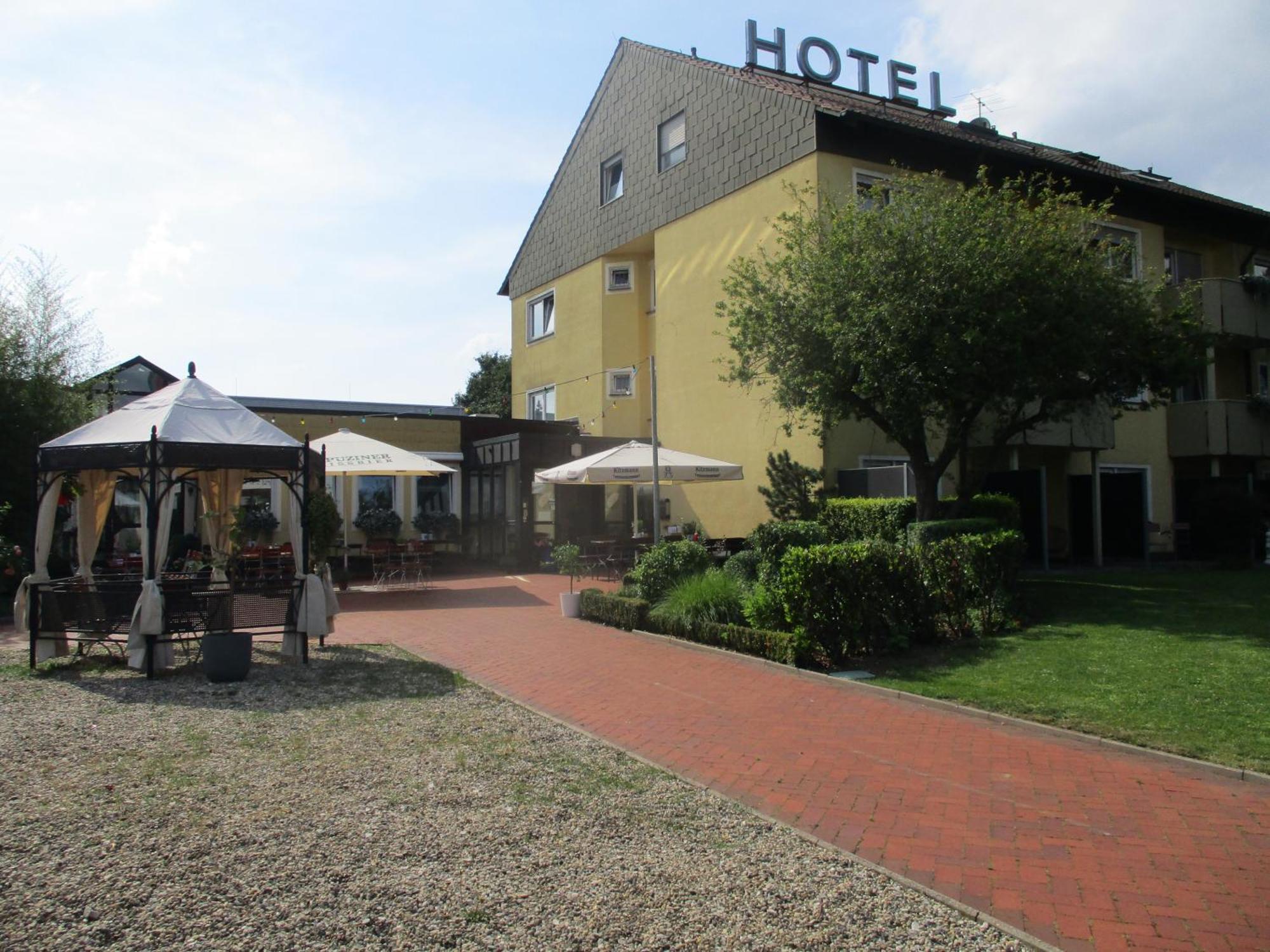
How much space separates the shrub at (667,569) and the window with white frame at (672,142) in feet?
39.5

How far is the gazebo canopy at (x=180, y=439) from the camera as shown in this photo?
9508 mm

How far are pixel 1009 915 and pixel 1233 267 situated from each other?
24.3 metres

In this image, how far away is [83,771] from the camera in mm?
6004

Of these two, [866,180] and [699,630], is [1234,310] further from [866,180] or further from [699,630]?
[699,630]

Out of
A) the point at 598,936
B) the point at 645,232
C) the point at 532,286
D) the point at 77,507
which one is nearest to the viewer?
the point at 598,936

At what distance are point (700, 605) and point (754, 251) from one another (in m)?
9.99

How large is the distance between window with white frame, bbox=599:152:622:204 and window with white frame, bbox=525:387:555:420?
17.6ft

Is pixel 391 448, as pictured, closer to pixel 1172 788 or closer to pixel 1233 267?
pixel 1172 788

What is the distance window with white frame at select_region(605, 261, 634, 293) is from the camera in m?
24.4

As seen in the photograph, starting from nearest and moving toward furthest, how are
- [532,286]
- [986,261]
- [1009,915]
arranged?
[1009,915] → [986,261] → [532,286]

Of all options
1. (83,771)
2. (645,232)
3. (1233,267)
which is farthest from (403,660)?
(1233,267)

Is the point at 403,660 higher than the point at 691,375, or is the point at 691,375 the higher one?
the point at 691,375

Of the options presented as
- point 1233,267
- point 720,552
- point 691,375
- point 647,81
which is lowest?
point 720,552

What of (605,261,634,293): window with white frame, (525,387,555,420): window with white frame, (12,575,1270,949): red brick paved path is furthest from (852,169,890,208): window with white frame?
(525,387,555,420): window with white frame
